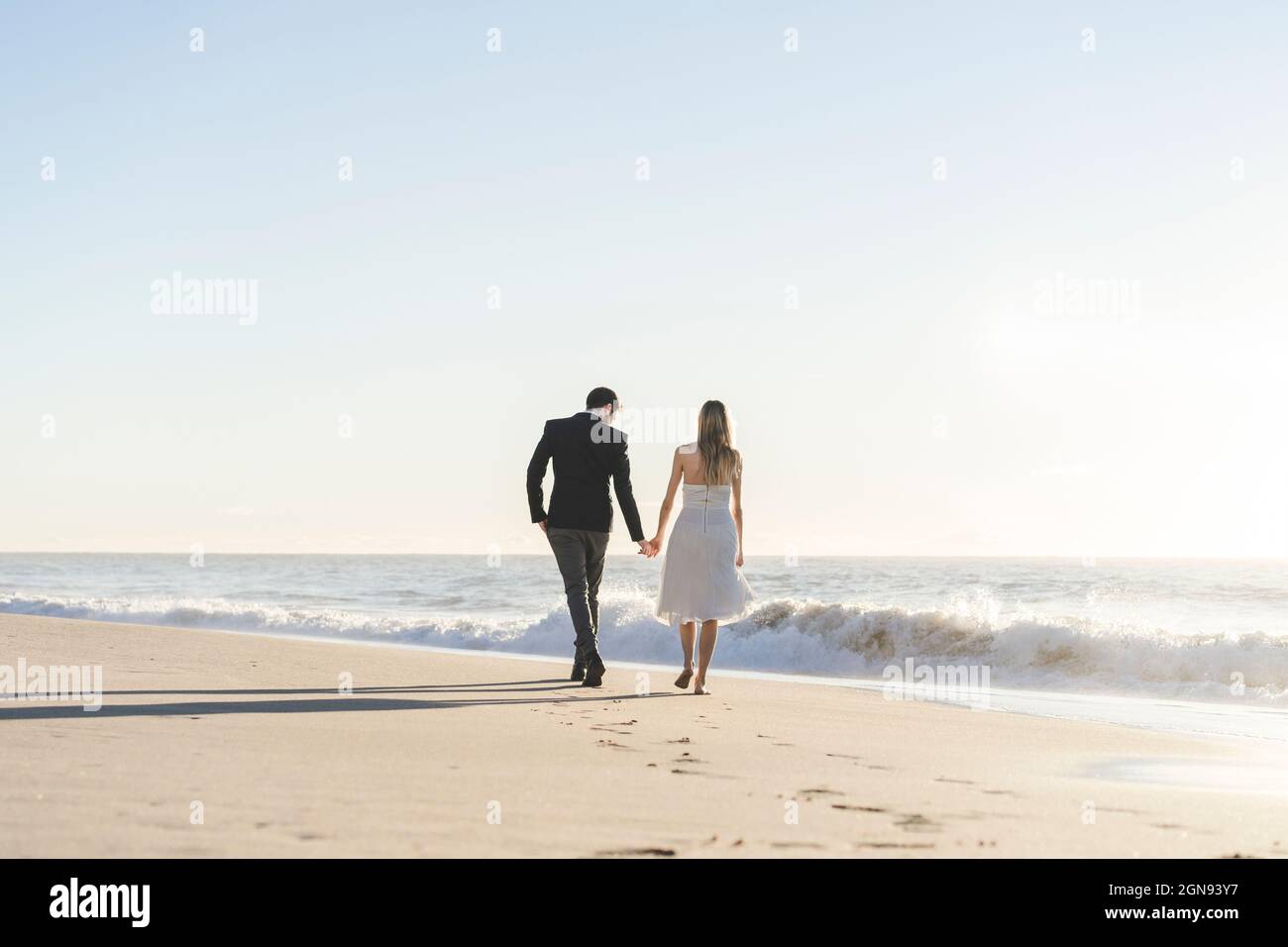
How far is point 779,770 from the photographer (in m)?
4.84

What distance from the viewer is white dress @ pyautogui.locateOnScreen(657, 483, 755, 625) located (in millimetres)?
8219

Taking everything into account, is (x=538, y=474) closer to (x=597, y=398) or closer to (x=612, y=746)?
(x=597, y=398)

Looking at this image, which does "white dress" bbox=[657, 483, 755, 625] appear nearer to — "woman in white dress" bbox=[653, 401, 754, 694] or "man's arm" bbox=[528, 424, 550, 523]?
"woman in white dress" bbox=[653, 401, 754, 694]

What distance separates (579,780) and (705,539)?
4.01 metres

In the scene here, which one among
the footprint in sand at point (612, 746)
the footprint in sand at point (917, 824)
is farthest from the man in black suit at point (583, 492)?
the footprint in sand at point (917, 824)

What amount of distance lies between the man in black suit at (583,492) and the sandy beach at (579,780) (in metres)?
0.71

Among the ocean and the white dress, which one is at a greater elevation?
the white dress

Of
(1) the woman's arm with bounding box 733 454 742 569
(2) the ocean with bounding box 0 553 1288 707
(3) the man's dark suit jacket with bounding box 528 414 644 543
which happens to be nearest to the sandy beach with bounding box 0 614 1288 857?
(1) the woman's arm with bounding box 733 454 742 569

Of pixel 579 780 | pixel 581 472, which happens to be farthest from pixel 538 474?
pixel 579 780

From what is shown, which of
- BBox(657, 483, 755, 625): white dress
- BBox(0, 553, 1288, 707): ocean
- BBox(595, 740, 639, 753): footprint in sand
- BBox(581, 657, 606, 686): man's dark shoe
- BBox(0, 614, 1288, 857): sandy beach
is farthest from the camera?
BBox(0, 553, 1288, 707): ocean

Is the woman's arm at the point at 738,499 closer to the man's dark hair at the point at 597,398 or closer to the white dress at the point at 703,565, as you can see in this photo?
the white dress at the point at 703,565

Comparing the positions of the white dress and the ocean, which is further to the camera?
the ocean
